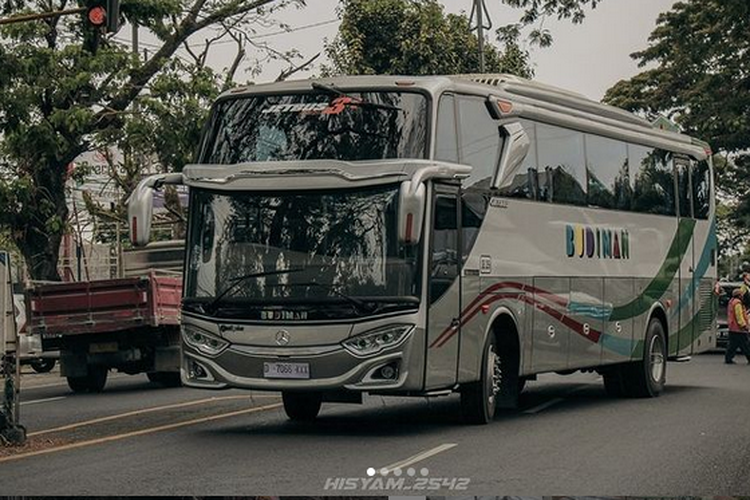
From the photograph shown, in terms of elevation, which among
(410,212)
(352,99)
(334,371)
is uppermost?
(352,99)

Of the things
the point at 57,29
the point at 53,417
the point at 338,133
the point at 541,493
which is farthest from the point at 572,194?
the point at 57,29

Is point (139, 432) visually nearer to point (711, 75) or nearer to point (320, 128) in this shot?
point (320, 128)

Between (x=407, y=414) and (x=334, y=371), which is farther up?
(x=334, y=371)

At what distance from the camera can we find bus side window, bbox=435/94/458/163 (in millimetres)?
14875

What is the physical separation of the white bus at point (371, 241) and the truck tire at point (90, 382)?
6.89m

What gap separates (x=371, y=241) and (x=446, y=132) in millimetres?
1487

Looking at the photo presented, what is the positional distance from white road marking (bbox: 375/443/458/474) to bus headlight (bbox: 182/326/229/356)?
2433 millimetres

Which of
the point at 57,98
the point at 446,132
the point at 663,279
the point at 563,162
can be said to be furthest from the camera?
the point at 57,98

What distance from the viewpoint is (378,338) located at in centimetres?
1419

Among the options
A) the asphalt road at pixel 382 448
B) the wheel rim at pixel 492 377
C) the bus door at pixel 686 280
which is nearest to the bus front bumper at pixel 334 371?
the asphalt road at pixel 382 448

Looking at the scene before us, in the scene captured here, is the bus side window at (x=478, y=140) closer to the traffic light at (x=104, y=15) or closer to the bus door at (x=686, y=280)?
the traffic light at (x=104, y=15)

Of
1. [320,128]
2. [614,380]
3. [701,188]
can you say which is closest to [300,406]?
[320,128]

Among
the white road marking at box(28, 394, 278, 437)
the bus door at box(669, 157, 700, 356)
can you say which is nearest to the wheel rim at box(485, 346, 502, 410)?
the white road marking at box(28, 394, 278, 437)

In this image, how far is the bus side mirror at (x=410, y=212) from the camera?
13.6 m
